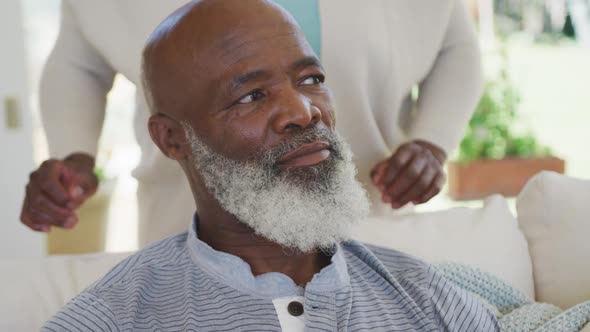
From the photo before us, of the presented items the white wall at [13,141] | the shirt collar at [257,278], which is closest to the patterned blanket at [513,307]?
the shirt collar at [257,278]

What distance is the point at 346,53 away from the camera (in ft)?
5.32

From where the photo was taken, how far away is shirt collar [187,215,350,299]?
3.94ft

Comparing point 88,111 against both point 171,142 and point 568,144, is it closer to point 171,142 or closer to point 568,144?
point 171,142

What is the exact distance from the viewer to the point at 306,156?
3.80 ft

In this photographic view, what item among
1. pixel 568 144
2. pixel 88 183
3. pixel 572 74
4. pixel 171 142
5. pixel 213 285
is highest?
pixel 171 142

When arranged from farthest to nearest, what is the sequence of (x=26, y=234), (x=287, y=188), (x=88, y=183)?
(x=26, y=234) → (x=88, y=183) → (x=287, y=188)

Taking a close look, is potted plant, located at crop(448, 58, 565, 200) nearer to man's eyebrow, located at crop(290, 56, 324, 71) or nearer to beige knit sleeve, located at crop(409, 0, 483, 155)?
beige knit sleeve, located at crop(409, 0, 483, 155)

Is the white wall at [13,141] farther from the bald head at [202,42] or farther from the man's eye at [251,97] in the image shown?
the man's eye at [251,97]

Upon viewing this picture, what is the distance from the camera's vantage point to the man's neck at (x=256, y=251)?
4.11 feet

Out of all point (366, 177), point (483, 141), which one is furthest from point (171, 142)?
point (483, 141)

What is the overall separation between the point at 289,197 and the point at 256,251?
6.2 inches

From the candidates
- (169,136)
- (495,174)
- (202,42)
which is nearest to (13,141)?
(169,136)

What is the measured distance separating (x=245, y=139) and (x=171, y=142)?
17cm

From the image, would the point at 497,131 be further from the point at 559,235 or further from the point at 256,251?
the point at 256,251
